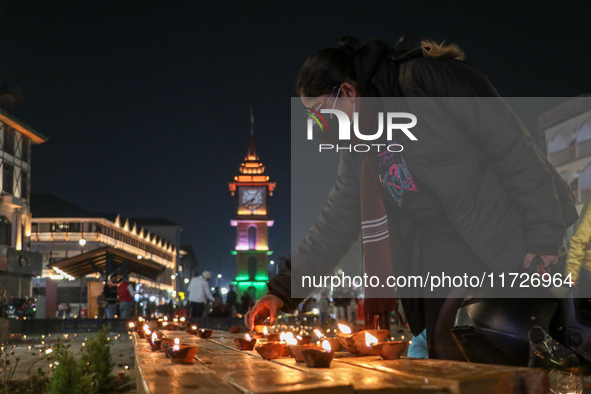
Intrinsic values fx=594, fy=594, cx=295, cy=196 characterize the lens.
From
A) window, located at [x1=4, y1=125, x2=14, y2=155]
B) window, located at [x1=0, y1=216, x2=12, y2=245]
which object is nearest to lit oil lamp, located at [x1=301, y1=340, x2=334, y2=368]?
window, located at [x1=0, y1=216, x2=12, y2=245]

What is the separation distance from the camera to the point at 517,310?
6.29ft

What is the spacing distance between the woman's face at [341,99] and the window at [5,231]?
3968 cm

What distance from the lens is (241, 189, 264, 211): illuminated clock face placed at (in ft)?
299

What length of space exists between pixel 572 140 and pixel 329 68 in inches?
1570

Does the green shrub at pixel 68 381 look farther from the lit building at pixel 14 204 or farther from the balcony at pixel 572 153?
the balcony at pixel 572 153

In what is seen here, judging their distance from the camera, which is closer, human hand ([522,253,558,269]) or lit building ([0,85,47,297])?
human hand ([522,253,558,269])

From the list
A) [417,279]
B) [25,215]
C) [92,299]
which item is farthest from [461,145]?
[25,215]

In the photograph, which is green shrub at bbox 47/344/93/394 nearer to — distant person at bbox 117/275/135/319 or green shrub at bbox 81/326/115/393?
green shrub at bbox 81/326/115/393

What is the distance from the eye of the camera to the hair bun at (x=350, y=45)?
109 inches

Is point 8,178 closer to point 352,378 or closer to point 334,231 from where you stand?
point 334,231

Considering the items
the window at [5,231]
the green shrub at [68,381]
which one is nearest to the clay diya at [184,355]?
the green shrub at [68,381]

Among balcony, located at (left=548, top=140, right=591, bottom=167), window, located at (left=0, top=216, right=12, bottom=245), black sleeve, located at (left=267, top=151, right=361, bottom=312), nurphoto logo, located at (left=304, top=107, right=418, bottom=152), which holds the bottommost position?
black sleeve, located at (left=267, top=151, right=361, bottom=312)

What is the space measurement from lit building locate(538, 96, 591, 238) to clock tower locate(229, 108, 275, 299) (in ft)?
180

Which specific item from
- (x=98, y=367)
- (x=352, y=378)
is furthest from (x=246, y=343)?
(x=98, y=367)
